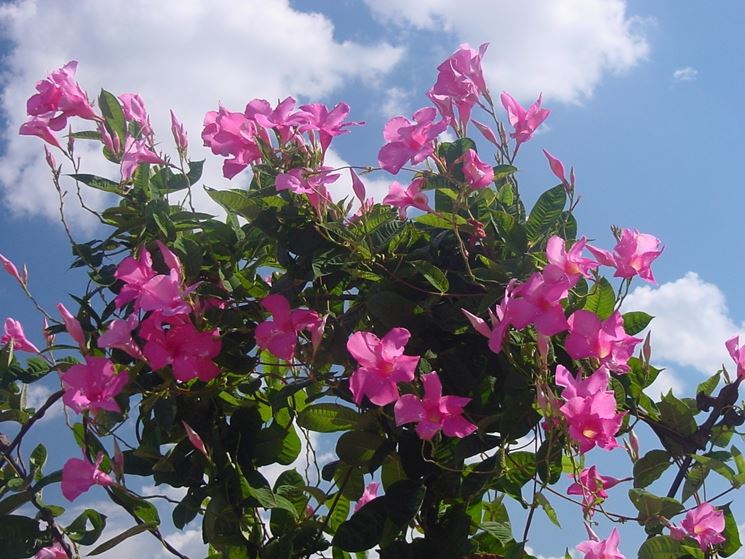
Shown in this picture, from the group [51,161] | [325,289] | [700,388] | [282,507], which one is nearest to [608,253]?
[700,388]

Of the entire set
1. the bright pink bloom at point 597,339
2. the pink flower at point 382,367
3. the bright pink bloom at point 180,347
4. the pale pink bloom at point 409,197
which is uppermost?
the pale pink bloom at point 409,197

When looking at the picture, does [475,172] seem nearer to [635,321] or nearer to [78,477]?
[635,321]

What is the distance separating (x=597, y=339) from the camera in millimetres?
1359

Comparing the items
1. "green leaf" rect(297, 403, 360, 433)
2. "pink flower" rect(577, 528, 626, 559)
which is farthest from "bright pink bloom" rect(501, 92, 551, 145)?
"pink flower" rect(577, 528, 626, 559)

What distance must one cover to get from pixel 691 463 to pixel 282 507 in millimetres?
779

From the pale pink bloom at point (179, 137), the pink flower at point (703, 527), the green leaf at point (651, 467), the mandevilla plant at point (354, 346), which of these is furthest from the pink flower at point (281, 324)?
the pink flower at point (703, 527)

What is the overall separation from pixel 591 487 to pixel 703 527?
0.21 m

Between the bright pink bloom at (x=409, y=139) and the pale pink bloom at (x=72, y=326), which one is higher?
the bright pink bloom at (x=409, y=139)

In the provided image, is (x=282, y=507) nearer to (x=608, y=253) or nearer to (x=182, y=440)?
(x=182, y=440)

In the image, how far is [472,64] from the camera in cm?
158

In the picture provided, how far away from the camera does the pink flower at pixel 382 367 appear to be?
132cm

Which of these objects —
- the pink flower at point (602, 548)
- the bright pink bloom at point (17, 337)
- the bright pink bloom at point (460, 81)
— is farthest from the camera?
the bright pink bloom at point (17, 337)

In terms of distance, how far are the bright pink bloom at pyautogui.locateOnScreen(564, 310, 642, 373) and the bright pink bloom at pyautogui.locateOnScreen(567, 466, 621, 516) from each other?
232 millimetres

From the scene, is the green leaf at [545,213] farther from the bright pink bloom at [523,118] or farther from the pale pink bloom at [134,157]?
the pale pink bloom at [134,157]
